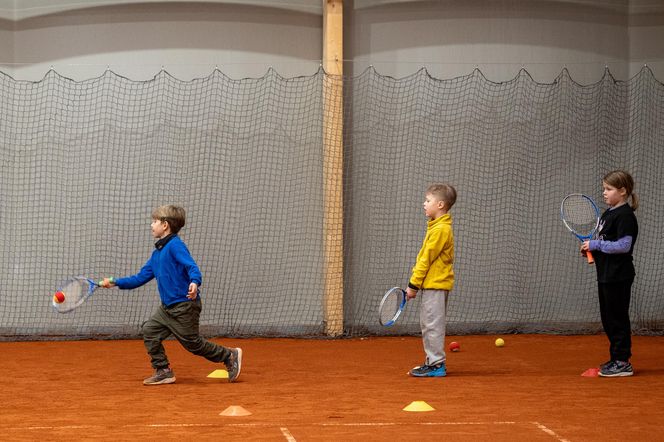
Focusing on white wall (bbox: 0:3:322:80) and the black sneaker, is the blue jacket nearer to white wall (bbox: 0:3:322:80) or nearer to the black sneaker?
the black sneaker

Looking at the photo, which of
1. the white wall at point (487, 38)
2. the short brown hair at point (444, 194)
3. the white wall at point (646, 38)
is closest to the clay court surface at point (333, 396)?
the short brown hair at point (444, 194)

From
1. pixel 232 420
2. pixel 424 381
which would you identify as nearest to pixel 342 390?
pixel 424 381

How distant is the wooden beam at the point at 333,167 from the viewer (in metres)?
12.3

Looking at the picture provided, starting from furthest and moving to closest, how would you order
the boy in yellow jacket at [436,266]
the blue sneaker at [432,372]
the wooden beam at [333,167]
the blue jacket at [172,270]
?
1. the wooden beam at [333,167]
2. the blue sneaker at [432,372]
3. the boy in yellow jacket at [436,266]
4. the blue jacket at [172,270]

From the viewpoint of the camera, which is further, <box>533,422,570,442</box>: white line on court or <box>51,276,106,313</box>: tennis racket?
<box>51,276,106,313</box>: tennis racket

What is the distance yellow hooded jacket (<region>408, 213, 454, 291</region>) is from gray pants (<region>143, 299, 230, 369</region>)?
1.66 meters

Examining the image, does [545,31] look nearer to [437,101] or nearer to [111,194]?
[437,101]

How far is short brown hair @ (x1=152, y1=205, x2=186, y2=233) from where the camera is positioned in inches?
319

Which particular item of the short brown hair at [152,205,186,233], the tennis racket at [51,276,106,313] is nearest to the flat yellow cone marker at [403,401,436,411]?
the short brown hair at [152,205,186,233]

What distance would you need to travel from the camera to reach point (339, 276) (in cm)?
1240

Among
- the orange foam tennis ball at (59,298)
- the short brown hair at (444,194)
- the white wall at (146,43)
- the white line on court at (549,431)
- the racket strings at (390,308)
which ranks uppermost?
the white wall at (146,43)

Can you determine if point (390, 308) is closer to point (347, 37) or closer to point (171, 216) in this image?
point (171, 216)

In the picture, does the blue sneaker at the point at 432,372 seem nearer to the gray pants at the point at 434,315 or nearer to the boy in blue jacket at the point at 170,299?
the gray pants at the point at 434,315

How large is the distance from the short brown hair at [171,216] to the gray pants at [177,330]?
613mm
